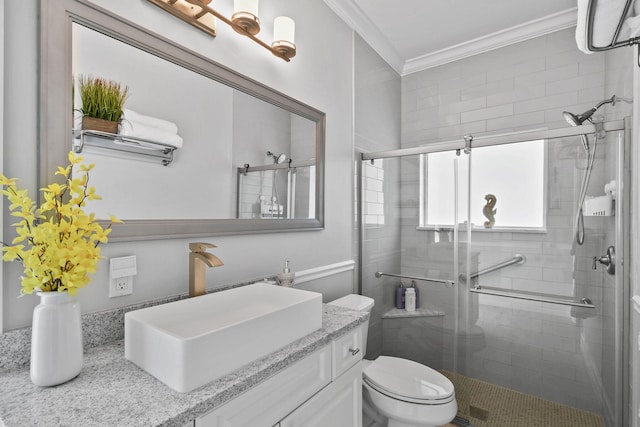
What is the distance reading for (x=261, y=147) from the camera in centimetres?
157

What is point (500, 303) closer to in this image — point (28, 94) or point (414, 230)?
point (414, 230)

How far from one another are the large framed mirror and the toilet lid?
896 mm

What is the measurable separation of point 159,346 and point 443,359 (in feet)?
6.71

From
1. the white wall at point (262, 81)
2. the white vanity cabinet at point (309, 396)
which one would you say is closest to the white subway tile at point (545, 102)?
the white wall at point (262, 81)

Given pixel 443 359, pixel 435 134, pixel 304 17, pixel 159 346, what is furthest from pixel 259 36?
pixel 443 359

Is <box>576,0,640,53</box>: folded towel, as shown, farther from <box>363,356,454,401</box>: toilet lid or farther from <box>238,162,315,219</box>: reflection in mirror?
<box>363,356,454,401</box>: toilet lid

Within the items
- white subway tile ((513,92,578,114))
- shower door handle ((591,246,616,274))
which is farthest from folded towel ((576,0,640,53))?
white subway tile ((513,92,578,114))

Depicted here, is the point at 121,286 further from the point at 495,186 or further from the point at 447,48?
the point at 447,48

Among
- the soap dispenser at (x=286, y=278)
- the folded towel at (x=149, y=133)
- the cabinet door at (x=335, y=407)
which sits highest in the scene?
the folded towel at (x=149, y=133)

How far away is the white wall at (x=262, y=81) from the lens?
0.85 meters

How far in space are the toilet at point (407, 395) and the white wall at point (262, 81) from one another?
0.59m

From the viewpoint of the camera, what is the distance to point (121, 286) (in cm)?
103

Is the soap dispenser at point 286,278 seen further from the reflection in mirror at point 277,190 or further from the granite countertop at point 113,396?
the granite countertop at point 113,396

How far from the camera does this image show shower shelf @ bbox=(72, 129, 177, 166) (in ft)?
3.15
